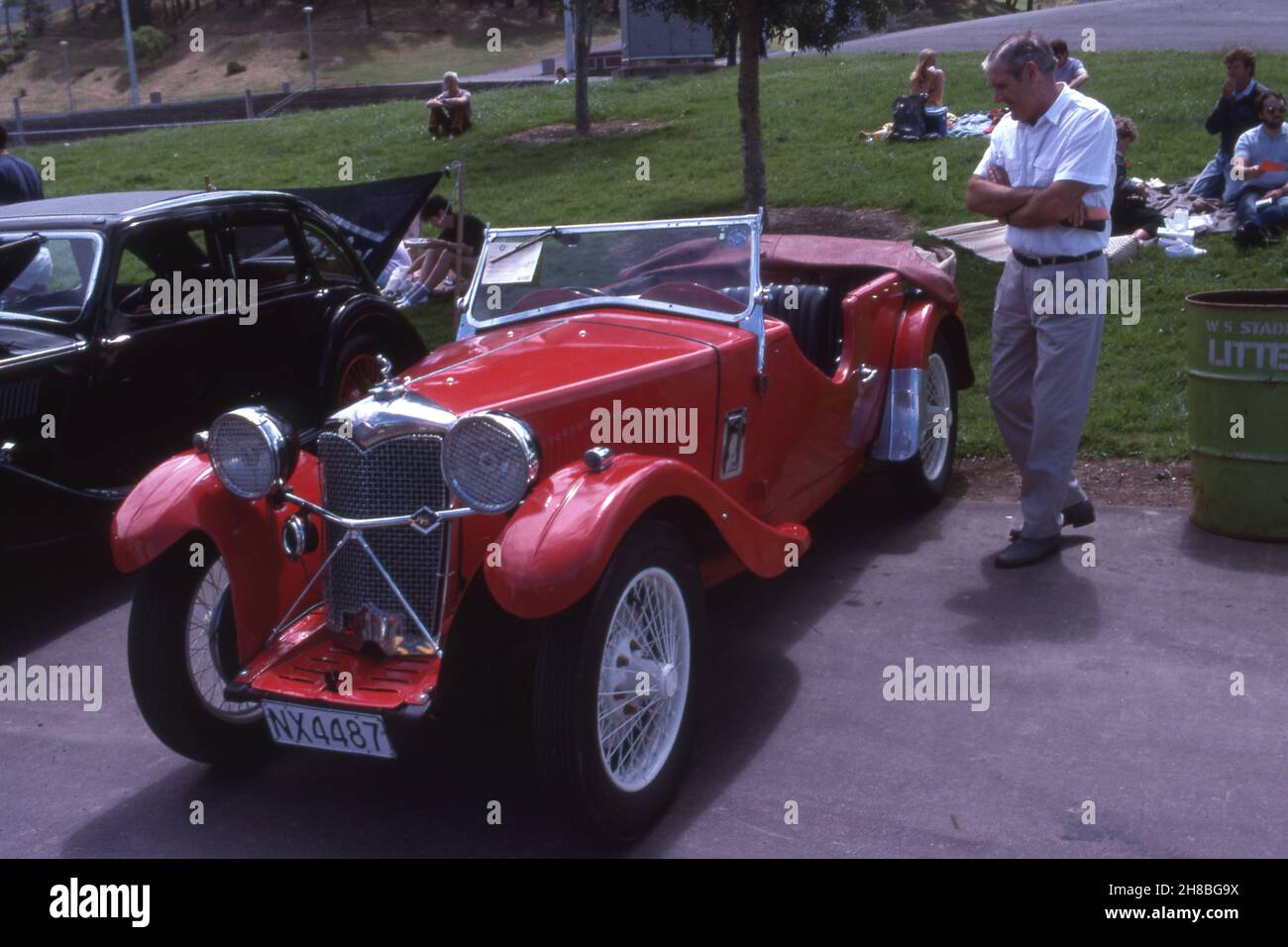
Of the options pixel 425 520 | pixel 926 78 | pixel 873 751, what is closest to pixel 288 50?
pixel 926 78

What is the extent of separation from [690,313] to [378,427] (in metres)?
1.57

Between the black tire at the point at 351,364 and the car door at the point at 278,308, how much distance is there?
0.09 metres

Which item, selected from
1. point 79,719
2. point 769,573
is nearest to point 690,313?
point 769,573

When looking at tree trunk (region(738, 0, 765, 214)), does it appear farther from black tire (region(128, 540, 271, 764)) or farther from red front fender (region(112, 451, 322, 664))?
black tire (region(128, 540, 271, 764))

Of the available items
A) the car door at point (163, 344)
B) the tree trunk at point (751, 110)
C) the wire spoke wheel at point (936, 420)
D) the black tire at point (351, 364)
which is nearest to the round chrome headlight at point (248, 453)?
the car door at point (163, 344)

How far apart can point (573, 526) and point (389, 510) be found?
0.68 meters

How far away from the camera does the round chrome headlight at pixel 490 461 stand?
11.6 ft

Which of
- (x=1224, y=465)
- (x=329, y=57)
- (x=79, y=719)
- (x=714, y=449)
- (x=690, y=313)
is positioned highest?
(x=329, y=57)

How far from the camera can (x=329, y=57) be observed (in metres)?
Result: 50.4

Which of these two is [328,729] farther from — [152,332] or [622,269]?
[152,332]

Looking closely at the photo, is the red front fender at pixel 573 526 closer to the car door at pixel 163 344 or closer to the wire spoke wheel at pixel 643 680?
the wire spoke wheel at pixel 643 680

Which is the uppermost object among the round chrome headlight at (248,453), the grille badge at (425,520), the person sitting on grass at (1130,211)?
the person sitting on grass at (1130,211)
